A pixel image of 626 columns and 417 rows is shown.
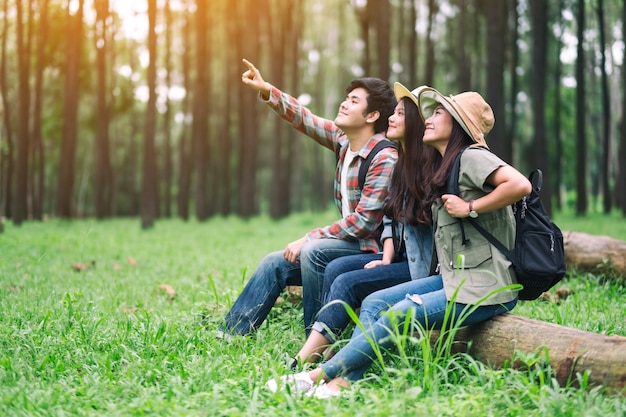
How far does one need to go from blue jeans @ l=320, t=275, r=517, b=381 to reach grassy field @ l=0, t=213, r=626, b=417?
0.15m

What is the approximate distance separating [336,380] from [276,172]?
60.9ft

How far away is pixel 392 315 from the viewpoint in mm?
3475

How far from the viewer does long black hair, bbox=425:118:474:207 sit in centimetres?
389

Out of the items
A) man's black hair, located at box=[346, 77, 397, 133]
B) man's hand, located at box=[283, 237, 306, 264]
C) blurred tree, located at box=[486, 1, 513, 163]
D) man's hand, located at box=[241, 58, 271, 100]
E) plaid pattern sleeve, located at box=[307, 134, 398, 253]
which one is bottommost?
man's hand, located at box=[283, 237, 306, 264]

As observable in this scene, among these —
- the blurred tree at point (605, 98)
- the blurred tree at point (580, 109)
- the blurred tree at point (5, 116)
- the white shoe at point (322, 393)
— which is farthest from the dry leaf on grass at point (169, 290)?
the blurred tree at point (605, 98)

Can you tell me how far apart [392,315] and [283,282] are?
1582 millimetres

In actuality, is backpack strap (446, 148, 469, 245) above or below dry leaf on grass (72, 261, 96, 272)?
above

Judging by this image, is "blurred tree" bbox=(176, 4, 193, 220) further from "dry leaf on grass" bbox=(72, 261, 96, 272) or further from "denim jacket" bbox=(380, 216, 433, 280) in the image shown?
"denim jacket" bbox=(380, 216, 433, 280)

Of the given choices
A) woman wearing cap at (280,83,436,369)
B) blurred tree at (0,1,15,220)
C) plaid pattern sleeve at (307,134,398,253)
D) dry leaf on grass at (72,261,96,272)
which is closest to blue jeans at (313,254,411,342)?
woman wearing cap at (280,83,436,369)

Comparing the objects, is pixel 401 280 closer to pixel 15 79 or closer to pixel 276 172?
pixel 276 172

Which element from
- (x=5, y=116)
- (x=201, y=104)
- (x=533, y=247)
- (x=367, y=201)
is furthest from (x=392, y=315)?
(x=5, y=116)

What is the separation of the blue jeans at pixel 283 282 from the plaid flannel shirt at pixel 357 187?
104 mm

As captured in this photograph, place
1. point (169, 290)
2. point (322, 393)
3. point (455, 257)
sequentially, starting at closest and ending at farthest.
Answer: point (322, 393) → point (455, 257) → point (169, 290)

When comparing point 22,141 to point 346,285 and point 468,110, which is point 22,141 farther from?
point 468,110
